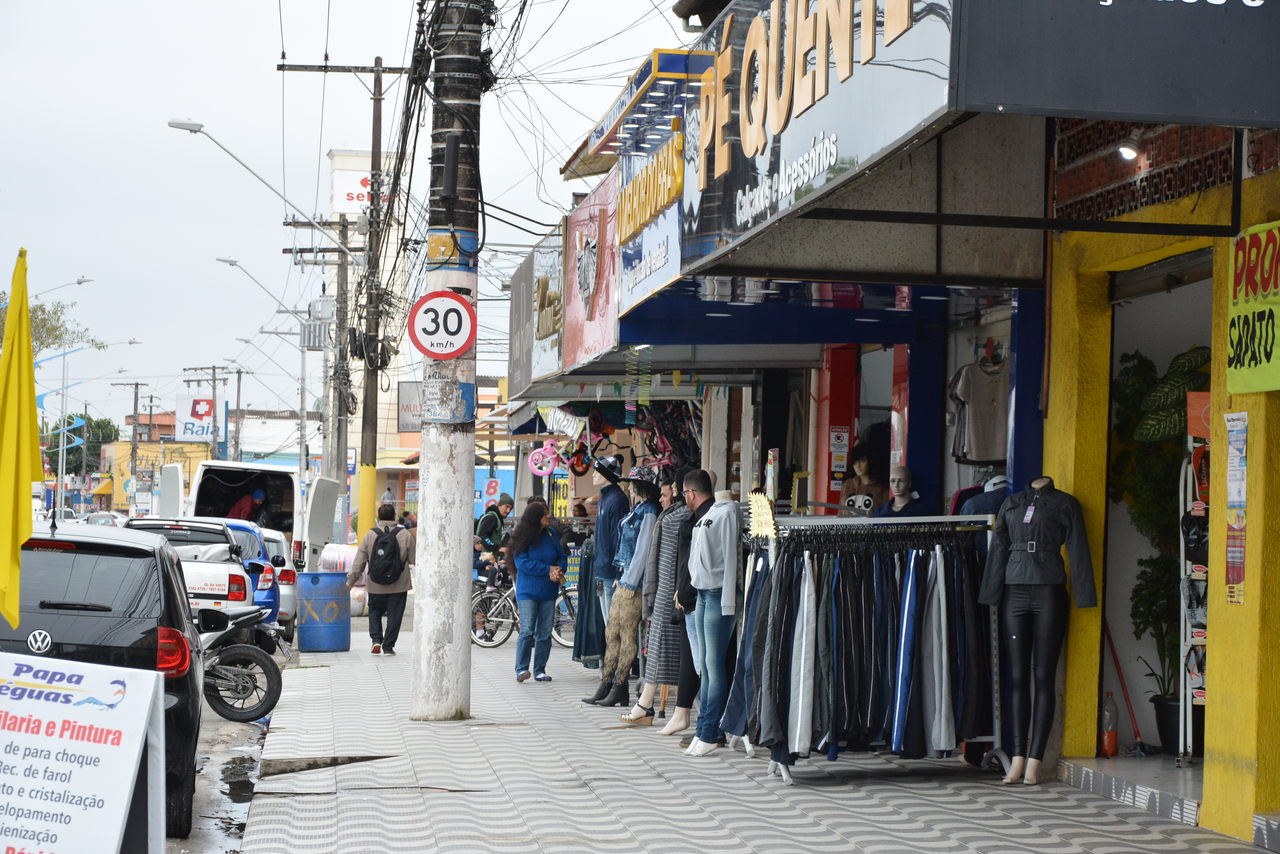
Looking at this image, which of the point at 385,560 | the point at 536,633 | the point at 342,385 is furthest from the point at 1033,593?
the point at 342,385

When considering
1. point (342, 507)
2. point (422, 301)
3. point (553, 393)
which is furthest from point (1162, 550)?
point (342, 507)

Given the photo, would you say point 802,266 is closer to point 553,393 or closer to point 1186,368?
point 1186,368

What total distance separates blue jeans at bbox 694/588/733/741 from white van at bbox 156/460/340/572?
57.4ft

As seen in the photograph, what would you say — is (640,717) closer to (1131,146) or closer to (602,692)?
(602,692)

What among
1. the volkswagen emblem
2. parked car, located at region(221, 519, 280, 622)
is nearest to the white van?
parked car, located at region(221, 519, 280, 622)

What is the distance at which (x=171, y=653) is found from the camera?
7496mm

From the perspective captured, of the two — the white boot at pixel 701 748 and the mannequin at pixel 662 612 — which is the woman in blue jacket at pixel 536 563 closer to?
the mannequin at pixel 662 612

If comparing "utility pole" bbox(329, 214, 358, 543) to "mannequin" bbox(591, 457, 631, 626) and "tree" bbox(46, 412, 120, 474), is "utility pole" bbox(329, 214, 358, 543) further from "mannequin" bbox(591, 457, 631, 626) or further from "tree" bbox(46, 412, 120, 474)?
"tree" bbox(46, 412, 120, 474)

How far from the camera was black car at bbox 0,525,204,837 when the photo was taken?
23.6 ft

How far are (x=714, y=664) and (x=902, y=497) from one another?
197cm

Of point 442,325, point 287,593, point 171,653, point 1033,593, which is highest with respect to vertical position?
point 442,325

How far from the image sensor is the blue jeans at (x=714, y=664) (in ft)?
33.2

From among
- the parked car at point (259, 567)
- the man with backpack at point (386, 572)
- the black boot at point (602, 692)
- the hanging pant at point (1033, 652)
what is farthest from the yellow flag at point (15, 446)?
the man with backpack at point (386, 572)

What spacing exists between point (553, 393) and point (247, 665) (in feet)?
24.2
